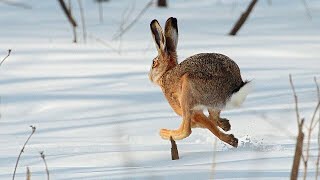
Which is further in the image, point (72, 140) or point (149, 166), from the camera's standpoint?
point (72, 140)

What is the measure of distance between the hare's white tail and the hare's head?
519 millimetres

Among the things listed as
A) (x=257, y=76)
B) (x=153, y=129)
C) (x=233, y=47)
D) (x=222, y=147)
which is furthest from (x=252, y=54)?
(x=222, y=147)

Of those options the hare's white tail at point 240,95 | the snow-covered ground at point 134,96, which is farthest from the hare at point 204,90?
the snow-covered ground at point 134,96

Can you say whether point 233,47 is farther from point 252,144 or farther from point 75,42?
point 252,144

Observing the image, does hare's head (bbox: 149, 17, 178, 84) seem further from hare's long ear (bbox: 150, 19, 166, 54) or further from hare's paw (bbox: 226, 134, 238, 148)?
hare's paw (bbox: 226, 134, 238, 148)

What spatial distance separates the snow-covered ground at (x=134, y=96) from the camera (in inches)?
149

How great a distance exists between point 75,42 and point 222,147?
4.68m

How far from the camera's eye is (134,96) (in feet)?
20.5

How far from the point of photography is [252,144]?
4.15 meters

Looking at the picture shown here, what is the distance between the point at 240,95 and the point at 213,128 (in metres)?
0.24

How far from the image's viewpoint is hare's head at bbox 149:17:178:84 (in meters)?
4.49

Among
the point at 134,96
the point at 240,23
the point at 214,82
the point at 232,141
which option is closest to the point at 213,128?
the point at 232,141

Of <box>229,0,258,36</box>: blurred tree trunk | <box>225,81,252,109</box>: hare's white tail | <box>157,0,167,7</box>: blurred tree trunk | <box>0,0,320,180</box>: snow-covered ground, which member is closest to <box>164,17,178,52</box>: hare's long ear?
<box>0,0,320,180</box>: snow-covered ground

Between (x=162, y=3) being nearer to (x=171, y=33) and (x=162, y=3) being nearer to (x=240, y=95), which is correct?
(x=171, y=33)
